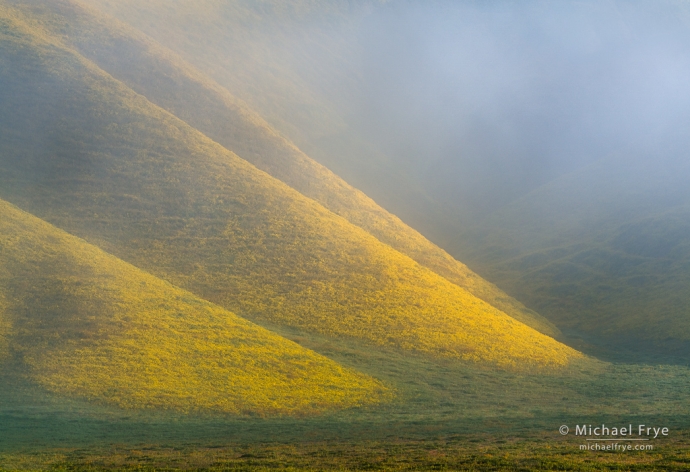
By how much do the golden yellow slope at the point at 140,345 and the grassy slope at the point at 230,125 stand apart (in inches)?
889

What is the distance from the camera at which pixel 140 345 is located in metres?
30.0

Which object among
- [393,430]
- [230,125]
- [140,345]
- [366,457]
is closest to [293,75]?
[230,125]

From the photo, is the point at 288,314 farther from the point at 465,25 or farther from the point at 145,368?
the point at 465,25

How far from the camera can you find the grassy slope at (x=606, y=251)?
5372cm

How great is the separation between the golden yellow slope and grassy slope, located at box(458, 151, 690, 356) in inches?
1187

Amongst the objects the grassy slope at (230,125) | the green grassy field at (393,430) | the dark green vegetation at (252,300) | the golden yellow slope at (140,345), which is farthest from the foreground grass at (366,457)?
the grassy slope at (230,125)

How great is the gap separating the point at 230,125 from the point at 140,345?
36503 millimetres

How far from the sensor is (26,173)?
4747 centimetres

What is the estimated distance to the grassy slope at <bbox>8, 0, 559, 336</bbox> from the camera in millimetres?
54531

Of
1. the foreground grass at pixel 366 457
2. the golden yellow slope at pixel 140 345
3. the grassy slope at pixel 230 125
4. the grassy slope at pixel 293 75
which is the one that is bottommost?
the foreground grass at pixel 366 457

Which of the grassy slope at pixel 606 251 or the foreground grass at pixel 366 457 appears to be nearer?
the foreground grass at pixel 366 457

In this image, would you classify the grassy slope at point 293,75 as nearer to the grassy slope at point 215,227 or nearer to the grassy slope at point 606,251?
the grassy slope at point 606,251

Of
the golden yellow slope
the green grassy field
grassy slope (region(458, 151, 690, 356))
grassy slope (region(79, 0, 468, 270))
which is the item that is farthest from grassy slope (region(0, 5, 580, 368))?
grassy slope (region(79, 0, 468, 270))

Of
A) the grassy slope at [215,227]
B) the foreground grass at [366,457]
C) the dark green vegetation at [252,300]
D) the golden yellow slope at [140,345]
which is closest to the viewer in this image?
the foreground grass at [366,457]
